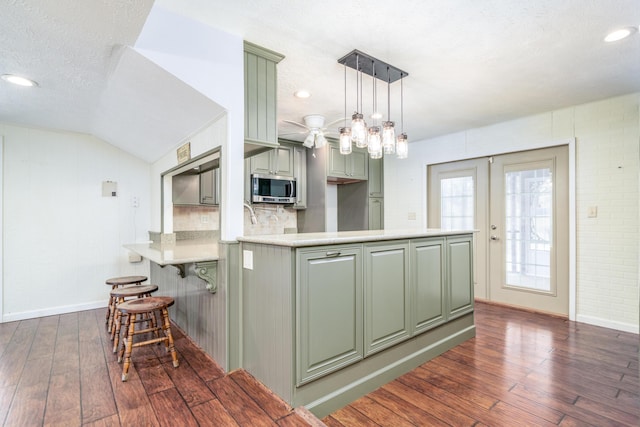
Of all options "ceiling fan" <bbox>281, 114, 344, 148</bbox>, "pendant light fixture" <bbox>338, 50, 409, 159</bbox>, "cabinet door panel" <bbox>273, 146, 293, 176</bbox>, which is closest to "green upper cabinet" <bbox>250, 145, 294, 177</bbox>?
"cabinet door panel" <bbox>273, 146, 293, 176</bbox>

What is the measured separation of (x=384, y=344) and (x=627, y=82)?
10.7ft

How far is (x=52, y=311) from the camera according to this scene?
3.69 m

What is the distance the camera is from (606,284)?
3.42 meters

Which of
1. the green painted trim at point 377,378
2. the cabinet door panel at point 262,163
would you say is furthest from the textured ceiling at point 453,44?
the green painted trim at point 377,378

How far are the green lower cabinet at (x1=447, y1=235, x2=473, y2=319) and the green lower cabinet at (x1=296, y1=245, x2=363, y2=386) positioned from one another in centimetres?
118

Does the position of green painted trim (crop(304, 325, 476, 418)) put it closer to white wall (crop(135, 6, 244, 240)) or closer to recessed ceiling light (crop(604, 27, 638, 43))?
white wall (crop(135, 6, 244, 240))

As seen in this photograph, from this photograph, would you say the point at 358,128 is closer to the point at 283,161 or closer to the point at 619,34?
the point at 619,34

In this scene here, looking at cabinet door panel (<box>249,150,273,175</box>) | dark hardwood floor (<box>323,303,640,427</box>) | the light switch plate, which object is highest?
cabinet door panel (<box>249,150,273,175</box>)

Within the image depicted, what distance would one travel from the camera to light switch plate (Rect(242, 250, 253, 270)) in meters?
2.17

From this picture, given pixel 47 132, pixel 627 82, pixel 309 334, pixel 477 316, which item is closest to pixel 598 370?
pixel 477 316

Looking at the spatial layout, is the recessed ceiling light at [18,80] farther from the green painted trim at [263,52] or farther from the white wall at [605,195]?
the white wall at [605,195]

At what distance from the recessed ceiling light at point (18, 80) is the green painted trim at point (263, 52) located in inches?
63.7

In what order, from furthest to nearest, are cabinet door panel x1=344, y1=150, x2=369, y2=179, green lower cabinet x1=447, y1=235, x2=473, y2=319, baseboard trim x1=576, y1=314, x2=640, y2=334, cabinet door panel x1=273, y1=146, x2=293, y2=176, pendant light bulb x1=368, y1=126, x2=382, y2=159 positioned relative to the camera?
cabinet door panel x1=344, y1=150, x2=369, y2=179
cabinet door panel x1=273, y1=146, x2=293, y2=176
baseboard trim x1=576, y1=314, x2=640, y2=334
green lower cabinet x1=447, y1=235, x2=473, y2=319
pendant light bulb x1=368, y1=126, x2=382, y2=159

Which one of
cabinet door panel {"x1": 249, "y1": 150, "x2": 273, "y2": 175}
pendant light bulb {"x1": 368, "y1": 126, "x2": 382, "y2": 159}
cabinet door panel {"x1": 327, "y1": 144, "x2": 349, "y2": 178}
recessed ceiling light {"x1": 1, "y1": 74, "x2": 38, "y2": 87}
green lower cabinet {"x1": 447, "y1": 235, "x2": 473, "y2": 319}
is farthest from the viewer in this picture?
cabinet door panel {"x1": 327, "y1": 144, "x2": 349, "y2": 178}
